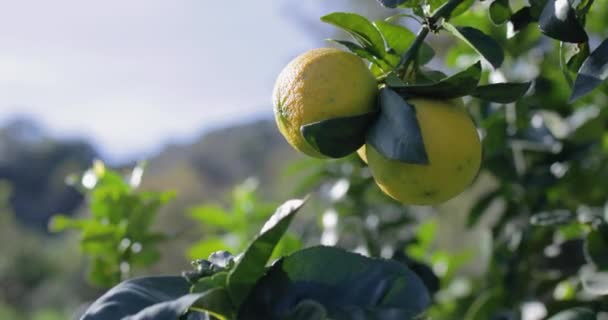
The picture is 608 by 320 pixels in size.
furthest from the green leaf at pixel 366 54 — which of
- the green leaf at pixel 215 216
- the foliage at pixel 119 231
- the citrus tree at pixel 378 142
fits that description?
the green leaf at pixel 215 216

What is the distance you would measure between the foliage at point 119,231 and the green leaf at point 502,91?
0.50 meters

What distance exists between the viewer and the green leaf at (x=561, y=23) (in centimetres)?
56

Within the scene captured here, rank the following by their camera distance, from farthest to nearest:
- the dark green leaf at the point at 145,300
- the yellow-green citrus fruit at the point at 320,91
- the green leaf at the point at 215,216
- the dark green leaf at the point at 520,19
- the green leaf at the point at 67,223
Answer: the green leaf at the point at 215,216
the green leaf at the point at 67,223
the dark green leaf at the point at 520,19
the yellow-green citrus fruit at the point at 320,91
the dark green leaf at the point at 145,300

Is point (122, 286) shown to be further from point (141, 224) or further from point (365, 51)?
point (141, 224)

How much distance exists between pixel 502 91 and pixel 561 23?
2.5 inches

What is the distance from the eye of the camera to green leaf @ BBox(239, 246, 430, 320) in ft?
1.57

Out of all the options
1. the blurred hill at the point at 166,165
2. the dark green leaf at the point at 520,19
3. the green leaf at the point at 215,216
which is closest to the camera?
the dark green leaf at the point at 520,19

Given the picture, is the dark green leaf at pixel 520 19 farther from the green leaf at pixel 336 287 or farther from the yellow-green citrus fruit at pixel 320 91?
the green leaf at pixel 336 287

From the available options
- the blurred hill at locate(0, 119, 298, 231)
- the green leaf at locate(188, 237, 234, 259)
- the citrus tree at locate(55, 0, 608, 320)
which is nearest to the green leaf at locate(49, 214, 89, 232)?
the green leaf at locate(188, 237, 234, 259)

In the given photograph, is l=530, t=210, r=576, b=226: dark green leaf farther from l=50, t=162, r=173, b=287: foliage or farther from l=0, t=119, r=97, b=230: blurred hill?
l=0, t=119, r=97, b=230: blurred hill

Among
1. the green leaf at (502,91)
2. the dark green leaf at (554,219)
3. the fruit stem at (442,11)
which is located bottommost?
the dark green leaf at (554,219)

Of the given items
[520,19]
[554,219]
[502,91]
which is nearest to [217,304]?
[502,91]

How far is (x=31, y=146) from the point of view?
62.3 feet

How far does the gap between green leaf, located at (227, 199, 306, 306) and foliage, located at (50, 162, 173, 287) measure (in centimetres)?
49
